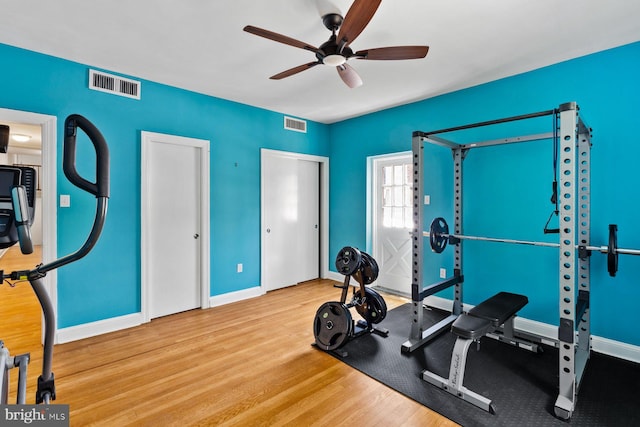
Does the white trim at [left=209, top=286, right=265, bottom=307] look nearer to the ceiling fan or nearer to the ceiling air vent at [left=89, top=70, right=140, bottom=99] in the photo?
the ceiling air vent at [left=89, top=70, right=140, bottom=99]

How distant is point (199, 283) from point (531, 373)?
3435 mm

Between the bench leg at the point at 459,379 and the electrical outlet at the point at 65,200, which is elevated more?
the electrical outlet at the point at 65,200

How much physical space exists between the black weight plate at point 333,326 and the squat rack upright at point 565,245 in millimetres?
554

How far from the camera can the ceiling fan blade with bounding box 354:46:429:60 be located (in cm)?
210

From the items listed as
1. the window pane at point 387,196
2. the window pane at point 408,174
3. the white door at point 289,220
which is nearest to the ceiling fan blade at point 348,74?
the window pane at point 408,174

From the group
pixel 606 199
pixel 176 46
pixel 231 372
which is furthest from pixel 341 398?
pixel 176 46

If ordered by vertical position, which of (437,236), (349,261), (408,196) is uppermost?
(408,196)

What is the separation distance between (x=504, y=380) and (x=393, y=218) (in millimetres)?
2528

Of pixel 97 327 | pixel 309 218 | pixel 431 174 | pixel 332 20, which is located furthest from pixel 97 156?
pixel 309 218

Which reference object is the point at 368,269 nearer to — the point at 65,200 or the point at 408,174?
the point at 408,174

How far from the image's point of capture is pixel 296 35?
8.23 ft

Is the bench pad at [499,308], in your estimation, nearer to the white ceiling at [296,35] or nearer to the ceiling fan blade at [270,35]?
the white ceiling at [296,35]

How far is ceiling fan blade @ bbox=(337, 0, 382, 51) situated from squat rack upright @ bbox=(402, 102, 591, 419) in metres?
1.13

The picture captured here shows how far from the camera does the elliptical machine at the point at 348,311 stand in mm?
2723
